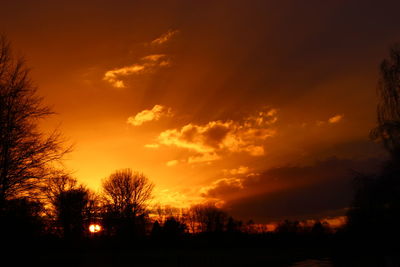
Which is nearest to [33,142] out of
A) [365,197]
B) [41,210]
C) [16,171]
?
[16,171]

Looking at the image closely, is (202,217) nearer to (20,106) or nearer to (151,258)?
(151,258)

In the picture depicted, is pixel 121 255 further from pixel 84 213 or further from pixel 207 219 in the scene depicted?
pixel 207 219

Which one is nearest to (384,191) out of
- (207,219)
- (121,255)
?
(121,255)

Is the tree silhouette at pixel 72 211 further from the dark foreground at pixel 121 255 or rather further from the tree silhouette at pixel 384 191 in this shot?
the tree silhouette at pixel 384 191

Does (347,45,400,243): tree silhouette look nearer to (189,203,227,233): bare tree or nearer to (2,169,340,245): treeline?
(2,169,340,245): treeline

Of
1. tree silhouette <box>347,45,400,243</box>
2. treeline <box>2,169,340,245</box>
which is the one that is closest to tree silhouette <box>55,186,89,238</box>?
treeline <box>2,169,340,245</box>

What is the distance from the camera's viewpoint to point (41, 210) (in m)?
17.3

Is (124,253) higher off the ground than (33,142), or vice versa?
(33,142)

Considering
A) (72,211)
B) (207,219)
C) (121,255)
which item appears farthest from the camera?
(207,219)

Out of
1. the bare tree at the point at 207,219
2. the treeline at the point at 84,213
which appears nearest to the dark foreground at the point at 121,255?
the treeline at the point at 84,213

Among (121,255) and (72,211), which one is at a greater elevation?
(72,211)

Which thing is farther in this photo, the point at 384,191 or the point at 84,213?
the point at 84,213

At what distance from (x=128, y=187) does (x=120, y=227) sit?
8066 mm

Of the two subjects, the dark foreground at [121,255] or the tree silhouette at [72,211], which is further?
the tree silhouette at [72,211]
